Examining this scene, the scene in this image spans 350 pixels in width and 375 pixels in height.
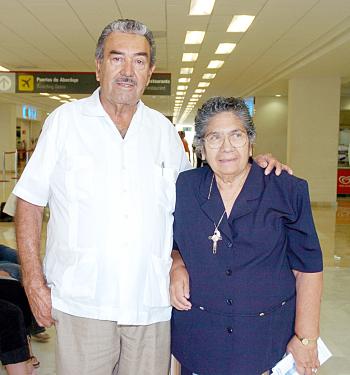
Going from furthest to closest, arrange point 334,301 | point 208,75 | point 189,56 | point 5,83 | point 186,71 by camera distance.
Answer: point 208,75 → point 186,71 → point 5,83 → point 189,56 → point 334,301

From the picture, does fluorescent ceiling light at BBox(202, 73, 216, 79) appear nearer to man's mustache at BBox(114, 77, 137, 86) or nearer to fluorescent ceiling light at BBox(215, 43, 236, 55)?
fluorescent ceiling light at BBox(215, 43, 236, 55)

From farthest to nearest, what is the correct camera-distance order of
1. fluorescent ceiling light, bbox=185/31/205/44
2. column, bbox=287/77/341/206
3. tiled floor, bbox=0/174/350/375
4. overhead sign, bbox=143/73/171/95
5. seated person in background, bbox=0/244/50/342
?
overhead sign, bbox=143/73/171/95, column, bbox=287/77/341/206, fluorescent ceiling light, bbox=185/31/205/44, tiled floor, bbox=0/174/350/375, seated person in background, bbox=0/244/50/342

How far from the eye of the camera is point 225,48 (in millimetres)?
9383

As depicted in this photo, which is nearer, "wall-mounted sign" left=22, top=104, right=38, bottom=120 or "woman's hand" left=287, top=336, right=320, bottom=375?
"woman's hand" left=287, top=336, right=320, bottom=375

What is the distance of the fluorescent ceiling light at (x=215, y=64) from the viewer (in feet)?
36.3

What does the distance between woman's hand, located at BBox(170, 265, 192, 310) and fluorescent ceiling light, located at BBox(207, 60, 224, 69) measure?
32.3 feet

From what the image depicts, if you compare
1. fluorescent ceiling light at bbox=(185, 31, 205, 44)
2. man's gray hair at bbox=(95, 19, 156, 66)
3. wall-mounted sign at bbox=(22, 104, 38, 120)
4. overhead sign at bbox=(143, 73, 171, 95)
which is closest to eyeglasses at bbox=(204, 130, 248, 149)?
man's gray hair at bbox=(95, 19, 156, 66)

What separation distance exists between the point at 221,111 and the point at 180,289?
65 cm

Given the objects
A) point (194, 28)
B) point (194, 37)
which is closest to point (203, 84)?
point (194, 37)

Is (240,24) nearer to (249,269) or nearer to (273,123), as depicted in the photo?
(249,269)

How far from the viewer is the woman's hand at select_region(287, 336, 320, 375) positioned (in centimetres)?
169

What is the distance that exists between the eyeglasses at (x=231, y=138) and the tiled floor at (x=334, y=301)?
2.14 m

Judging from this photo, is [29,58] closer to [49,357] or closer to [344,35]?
[344,35]

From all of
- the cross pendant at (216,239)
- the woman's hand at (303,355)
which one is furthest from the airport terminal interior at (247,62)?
the cross pendant at (216,239)
